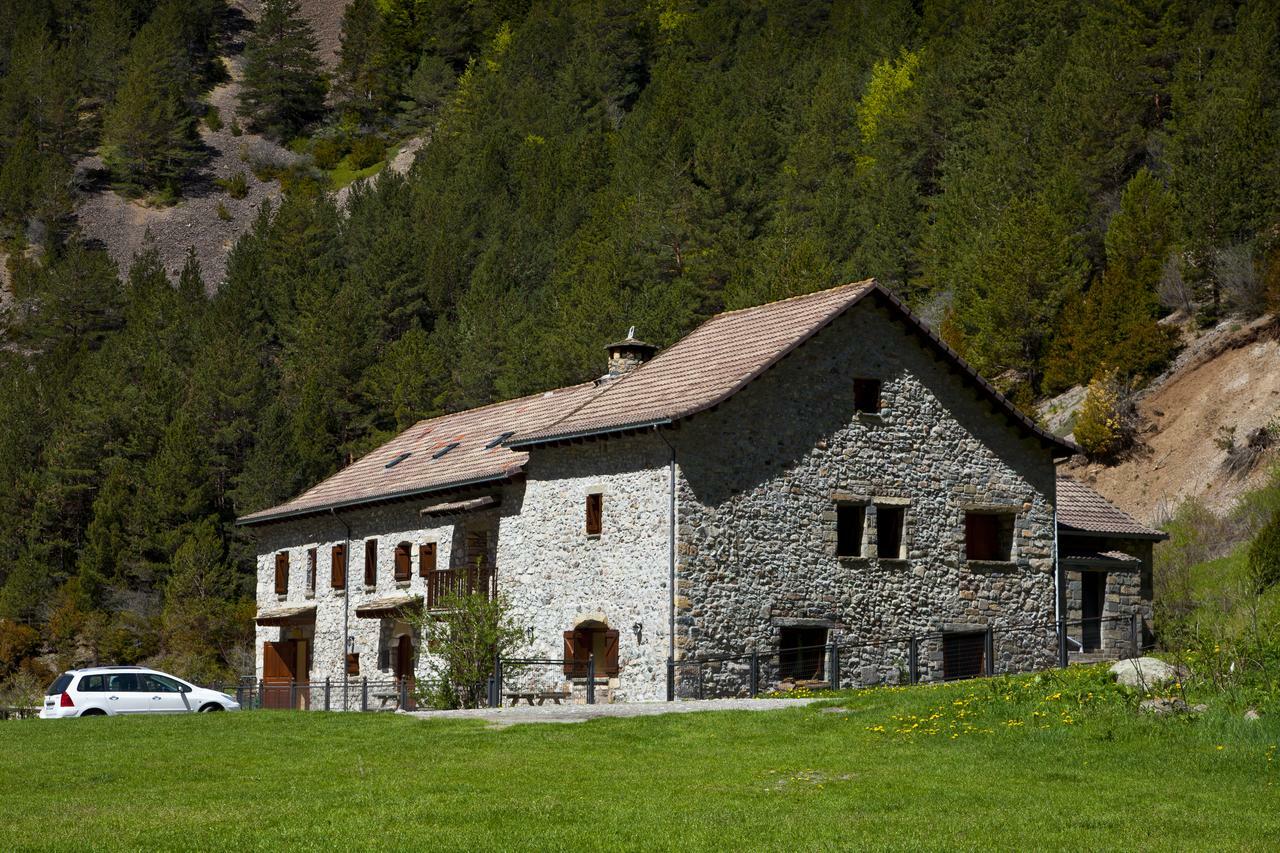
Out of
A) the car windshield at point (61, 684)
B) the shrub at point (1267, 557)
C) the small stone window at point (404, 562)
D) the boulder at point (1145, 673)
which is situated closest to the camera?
the boulder at point (1145, 673)

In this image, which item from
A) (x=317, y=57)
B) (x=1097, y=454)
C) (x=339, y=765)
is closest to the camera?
(x=339, y=765)

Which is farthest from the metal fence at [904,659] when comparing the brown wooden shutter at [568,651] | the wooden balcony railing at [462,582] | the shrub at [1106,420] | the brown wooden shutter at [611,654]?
the shrub at [1106,420]

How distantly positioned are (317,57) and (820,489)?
13353 cm

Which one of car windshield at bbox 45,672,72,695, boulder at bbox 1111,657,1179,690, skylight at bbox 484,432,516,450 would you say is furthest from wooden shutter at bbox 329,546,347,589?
boulder at bbox 1111,657,1179,690

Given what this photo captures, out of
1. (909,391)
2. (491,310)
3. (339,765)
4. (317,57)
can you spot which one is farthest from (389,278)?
(317,57)

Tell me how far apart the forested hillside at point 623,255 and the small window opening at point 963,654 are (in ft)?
63.0

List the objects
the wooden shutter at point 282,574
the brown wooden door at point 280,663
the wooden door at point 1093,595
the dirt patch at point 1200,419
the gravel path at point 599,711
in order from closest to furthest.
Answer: the gravel path at point 599,711 < the wooden door at point 1093,595 < the brown wooden door at point 280,663 < the wooden shutter at point 282,574 < the dirt patch at point 1200,419

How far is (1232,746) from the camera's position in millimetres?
17344

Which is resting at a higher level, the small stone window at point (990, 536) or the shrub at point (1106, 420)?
the shrub at point (1106, 420)

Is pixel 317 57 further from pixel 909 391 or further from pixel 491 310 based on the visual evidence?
pixel 909 391

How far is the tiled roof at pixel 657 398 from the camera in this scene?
3186 cm

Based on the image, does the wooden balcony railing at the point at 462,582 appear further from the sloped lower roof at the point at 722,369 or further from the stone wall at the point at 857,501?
the stone wall at the point at 857,501

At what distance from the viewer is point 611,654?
1246 inches

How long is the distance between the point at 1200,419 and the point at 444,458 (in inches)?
924
